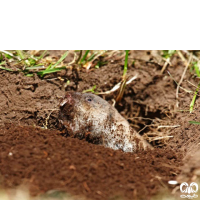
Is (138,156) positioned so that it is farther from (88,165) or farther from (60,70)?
(60,70)

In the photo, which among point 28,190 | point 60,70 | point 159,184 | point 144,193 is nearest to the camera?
point 28,190

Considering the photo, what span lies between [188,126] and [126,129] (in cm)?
68

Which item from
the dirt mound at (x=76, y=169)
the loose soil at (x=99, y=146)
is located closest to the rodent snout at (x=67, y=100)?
the loose soil at (x=99, y=146)

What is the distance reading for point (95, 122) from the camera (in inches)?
122

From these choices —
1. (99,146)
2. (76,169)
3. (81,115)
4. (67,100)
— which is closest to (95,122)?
(81,115)

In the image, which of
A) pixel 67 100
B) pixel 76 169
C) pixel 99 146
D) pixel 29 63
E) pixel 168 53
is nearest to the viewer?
pixel 76 169

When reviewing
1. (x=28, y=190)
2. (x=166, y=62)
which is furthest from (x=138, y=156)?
(x=166, y=62)

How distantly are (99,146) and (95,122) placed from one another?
480mm

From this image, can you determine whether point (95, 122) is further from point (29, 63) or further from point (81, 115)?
point (29, 63)

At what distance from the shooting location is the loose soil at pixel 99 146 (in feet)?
6.64

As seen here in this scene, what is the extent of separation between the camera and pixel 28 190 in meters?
1.89
